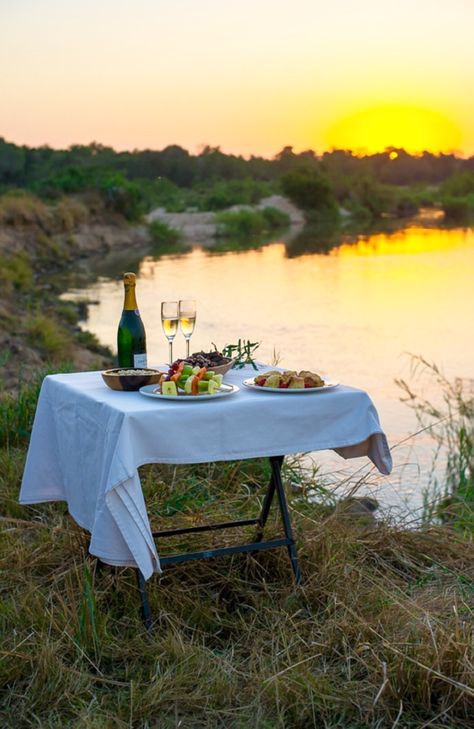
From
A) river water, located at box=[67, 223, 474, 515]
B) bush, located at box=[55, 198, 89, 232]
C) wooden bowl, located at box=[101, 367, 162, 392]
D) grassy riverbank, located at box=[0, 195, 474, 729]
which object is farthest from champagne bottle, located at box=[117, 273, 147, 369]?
bush, located at box=[55, 198, 89, 232]

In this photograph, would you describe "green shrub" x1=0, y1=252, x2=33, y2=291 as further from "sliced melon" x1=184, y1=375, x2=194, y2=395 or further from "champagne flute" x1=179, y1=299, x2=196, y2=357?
"sliced melon" x1=184, y1=375, x2=194, y2=395

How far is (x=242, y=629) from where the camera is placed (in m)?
3.23

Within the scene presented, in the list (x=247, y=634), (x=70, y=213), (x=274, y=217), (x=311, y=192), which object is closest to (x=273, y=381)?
(x=247, y=634)

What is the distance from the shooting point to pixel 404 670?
2.75 m

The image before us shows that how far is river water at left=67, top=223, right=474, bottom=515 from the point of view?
887 centimetres

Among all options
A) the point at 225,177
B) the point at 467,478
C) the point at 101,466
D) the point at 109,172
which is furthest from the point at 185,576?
the point at 225,177

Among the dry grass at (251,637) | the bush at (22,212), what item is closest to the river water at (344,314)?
the dry grass at (251,637)

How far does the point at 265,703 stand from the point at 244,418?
Answer: 2.66ft

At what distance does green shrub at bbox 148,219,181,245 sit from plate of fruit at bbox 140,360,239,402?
1235 inches

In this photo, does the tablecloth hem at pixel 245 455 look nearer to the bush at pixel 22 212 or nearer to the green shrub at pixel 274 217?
the bush at pixel 22 212

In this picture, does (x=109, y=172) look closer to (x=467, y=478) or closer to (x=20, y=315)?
(x=20, y=315)

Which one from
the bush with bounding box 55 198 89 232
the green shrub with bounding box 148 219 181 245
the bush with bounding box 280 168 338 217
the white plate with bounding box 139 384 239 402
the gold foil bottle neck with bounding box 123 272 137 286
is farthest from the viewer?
the bush with bounding box 280 168 338 217

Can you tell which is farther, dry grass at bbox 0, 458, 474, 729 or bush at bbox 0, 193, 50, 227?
bush at bbox 0, 193, 50, 227

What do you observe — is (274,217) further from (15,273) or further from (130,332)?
(130,332)
